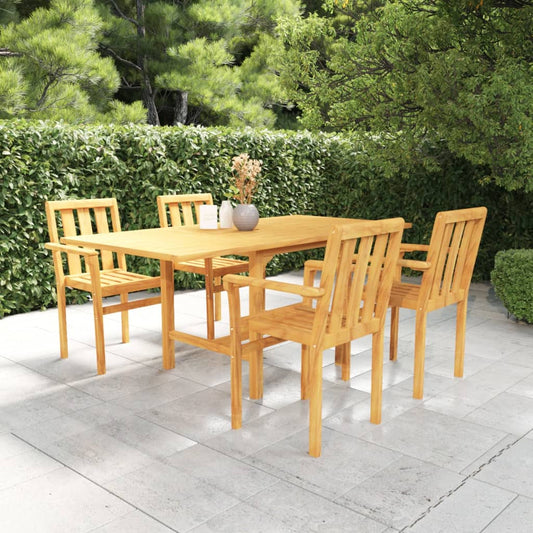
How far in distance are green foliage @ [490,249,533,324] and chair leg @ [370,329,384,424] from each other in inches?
84.1

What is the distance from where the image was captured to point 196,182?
237 inches

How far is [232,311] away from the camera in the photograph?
9.42 feet

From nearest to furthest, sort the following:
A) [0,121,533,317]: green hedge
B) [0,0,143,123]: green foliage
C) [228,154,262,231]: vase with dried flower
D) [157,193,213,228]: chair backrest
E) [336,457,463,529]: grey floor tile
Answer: [336,457,463,529]: grey floor tile < [228,154,262,231]: vase with dried flower < [157,193,213,228]: chair backrest < [0,121,533,317]: green hedge < [0,0,143,123]: green foliage

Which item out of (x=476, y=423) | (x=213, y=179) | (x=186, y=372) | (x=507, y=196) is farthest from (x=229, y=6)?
(x=476, y=423)

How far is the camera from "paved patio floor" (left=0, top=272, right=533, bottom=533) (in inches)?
87.0

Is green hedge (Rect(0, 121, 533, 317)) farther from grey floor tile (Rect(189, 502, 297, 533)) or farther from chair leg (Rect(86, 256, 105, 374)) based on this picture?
grey floor tile (Rect(189, 502, 297, 533))

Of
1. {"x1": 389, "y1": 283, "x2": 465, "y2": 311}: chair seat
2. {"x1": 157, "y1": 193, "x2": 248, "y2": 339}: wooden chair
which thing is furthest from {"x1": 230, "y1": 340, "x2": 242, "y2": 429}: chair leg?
{"x1": 157, "y1": 193, "x2": 248, "y2": 339}: wooden chair

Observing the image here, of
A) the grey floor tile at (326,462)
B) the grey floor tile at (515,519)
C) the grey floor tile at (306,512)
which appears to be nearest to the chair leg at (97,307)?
the grey floor tile at (326,462)

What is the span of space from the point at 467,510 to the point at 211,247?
1624 mm

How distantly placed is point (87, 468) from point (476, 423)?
1.80m

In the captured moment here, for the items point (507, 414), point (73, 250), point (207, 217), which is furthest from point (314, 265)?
point (73, 250)

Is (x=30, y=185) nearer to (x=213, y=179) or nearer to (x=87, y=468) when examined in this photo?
(x=213, y=179)

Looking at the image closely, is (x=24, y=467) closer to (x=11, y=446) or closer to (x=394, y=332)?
(x=11, y=446)

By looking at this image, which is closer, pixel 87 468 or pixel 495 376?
pixel 87 468
